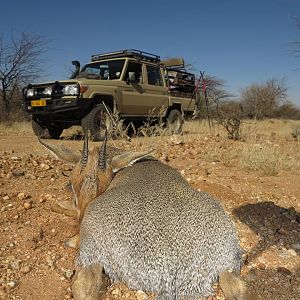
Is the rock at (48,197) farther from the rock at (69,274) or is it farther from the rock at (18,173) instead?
the rock at (69,274)

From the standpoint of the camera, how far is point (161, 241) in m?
2.53

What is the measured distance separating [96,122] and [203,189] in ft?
17.5

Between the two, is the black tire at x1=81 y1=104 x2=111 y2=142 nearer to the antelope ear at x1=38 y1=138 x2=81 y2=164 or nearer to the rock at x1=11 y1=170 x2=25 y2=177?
the rock at x1=11 y1=170 x2=25 y2=177

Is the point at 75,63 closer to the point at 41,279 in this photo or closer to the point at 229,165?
the point at 229,165

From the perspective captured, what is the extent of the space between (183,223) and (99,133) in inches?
290

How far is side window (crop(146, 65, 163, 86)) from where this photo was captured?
12391 millimetres

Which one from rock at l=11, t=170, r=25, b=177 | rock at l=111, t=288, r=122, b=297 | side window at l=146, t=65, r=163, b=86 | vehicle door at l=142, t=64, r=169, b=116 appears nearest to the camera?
rock at l=111, t=288, r=122, b=297

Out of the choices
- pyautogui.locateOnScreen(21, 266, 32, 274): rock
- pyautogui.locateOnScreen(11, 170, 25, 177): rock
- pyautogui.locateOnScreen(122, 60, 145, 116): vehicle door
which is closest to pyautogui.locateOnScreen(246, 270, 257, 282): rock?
pyautogui.locateOnScreen(21, 266, 32, 274): rock

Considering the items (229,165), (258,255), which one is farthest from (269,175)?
(258,255)

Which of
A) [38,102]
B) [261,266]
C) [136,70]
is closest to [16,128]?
[38,102]

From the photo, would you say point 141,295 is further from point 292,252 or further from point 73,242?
point 292,252

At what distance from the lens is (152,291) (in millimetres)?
2615

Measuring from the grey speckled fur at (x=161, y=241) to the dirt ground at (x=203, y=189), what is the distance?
0.27 meters

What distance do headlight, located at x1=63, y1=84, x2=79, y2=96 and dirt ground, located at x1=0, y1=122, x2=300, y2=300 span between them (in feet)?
7.94
